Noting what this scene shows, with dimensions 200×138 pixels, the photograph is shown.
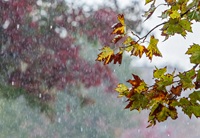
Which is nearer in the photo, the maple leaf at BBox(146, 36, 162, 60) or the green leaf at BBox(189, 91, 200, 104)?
the green leaf at BBox(189, 91, 200, 104)

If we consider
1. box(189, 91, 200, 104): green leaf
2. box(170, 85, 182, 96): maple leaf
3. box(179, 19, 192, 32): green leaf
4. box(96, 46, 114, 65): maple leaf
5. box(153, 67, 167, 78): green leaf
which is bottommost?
box(189, 91, 200, 104): green leaf

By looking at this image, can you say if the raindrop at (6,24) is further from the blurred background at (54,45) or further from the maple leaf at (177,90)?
the maple leaf at (177,90)

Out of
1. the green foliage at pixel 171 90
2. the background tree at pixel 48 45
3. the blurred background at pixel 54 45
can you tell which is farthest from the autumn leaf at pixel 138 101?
the background tree at pixel 48 45

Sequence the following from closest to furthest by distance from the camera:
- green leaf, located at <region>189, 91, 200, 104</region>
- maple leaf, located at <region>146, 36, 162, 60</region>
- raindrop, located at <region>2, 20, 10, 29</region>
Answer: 1. green leaf, located at <region>189, 91, 200, 104</region>
2. maple leaf, located at <region>146, 36, 162, 60</region>
3. raindrop, located at <region>2, 20, 10, 29</region>

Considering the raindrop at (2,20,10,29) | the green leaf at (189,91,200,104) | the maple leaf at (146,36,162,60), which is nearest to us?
the green leaf at (189,91,200,104)

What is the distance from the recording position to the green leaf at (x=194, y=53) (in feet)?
2.57

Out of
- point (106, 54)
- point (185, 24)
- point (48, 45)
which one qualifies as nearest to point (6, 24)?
point (48, 45)

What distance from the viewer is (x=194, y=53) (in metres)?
0.79

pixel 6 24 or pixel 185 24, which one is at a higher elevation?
pixel 6 24

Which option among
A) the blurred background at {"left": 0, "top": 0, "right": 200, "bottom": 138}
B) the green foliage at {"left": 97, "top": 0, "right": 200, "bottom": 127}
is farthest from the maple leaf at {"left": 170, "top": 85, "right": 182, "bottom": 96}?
the blurred background at {"left": 0, "top": 0, "right": 200, "bottom": 138}

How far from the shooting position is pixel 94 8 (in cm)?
322

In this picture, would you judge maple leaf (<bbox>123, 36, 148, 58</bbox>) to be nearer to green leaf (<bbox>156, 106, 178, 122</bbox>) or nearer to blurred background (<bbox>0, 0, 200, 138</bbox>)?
green leaf (<bbox>156, 106, 178, 122</bbox>)

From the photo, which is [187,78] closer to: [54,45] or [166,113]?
[166,113]

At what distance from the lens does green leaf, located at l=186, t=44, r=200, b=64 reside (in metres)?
0.78
